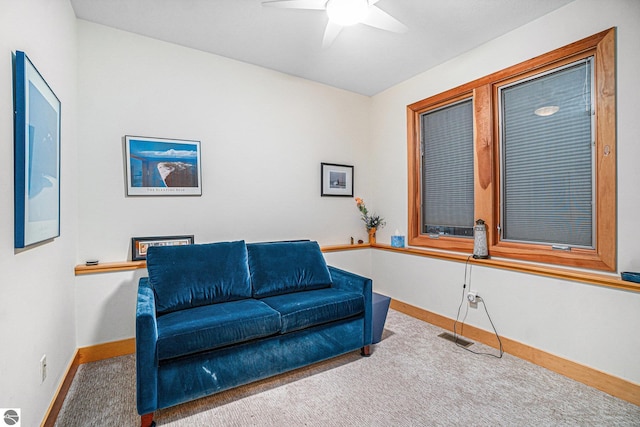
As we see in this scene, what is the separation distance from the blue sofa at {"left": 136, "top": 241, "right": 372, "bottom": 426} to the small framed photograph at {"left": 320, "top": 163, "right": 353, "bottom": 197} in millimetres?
1079

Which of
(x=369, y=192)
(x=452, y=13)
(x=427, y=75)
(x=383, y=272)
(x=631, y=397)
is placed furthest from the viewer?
(x=369, y=192)

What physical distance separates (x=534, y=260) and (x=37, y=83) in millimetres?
3588

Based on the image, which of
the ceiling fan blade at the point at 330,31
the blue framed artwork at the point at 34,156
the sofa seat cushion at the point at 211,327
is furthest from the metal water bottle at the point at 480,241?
the blue framed artwork at the point at 34,156

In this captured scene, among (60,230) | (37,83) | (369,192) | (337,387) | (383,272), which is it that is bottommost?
(337,387)

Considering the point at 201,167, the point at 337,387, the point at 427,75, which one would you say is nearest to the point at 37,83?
the point at 201,167

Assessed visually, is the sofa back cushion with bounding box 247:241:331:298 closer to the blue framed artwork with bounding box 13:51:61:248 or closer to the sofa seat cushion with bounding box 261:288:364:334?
the sofa seat cushion with bounding box 261:288:364:334

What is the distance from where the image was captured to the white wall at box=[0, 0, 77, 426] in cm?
125

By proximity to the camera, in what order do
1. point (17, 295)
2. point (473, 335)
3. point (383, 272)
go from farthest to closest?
point (383, 272) < point (473, 335) < point (17, 295)

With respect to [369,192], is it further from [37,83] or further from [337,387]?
[37,83]

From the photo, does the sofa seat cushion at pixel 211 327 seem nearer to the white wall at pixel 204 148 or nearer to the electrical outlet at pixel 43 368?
the electrical outlet at pixel 43 368

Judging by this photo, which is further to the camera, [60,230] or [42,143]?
[60,230]

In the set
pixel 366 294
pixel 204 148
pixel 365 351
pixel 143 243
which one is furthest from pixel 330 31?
pixel 365 351

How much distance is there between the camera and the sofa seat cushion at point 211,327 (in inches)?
71.1

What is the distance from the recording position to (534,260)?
8.43ft
